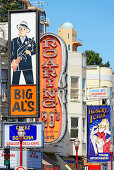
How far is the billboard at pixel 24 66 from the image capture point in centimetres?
4934

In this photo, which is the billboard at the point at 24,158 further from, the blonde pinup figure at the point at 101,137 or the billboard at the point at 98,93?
the billboard at the point at 98,93

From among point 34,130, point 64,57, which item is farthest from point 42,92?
point 34,130

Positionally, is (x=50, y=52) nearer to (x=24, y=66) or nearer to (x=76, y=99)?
(x=76, y=99)

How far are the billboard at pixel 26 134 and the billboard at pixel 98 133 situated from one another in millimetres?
13784

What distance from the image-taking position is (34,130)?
4869 centimetres

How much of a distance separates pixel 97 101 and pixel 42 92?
1485cm

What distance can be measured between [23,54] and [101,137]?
54.2 feet

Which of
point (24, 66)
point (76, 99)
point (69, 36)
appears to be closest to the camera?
point (24, 66)

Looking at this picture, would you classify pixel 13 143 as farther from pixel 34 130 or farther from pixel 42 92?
pixel 42 92

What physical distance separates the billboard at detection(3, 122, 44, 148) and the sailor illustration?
3548 millimetres

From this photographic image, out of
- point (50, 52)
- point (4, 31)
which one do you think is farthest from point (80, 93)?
point (4, 31)

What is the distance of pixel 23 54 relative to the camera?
49.9 meters

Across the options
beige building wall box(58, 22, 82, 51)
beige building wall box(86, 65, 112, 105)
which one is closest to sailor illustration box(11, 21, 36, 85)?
beige building wall box(86, 65, 112, 105)

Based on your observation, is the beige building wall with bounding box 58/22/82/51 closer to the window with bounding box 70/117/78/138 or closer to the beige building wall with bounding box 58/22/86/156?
the beige building wall with bounding box 58/22/86/156
